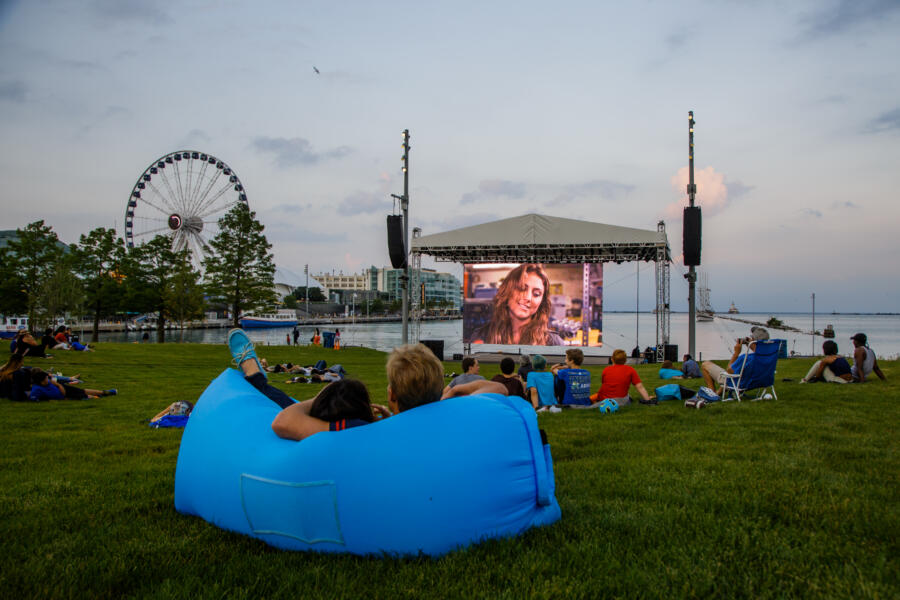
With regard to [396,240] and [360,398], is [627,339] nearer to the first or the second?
[396,240]

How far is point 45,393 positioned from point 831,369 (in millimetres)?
12161

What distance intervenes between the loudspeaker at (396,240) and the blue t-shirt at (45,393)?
10.1 m

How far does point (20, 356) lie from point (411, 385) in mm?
8362

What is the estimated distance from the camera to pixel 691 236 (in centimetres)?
1481

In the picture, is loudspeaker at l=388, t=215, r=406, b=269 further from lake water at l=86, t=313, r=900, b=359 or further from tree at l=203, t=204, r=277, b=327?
tree at l=203, t=204, r=277, b=327

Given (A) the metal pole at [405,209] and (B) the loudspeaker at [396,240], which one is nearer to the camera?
(A) the metal pole at [405,209]

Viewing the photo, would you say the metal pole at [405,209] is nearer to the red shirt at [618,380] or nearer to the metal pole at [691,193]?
the metal pole at [691,193]

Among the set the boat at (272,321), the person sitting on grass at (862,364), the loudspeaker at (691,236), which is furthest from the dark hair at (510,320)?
the boat at (272,321)

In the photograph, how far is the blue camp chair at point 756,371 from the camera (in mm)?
7043

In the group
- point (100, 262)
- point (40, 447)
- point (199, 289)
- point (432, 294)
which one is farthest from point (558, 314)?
point (432, 294)

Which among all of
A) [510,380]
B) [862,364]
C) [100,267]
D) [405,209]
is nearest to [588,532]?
[510,380]

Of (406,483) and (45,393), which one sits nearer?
(406,483)

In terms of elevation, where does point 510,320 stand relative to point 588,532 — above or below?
above

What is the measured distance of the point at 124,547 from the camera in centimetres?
241
